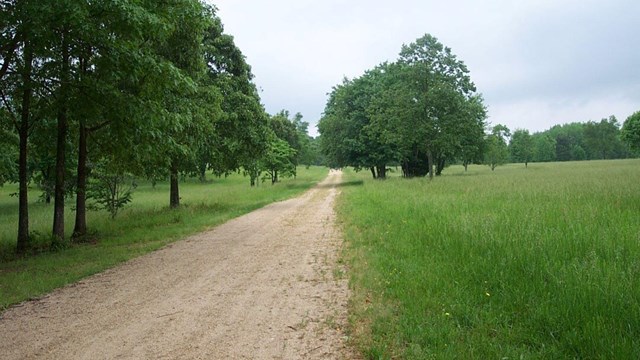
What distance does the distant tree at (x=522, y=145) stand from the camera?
96562mm

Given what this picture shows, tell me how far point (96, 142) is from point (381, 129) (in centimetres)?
2712

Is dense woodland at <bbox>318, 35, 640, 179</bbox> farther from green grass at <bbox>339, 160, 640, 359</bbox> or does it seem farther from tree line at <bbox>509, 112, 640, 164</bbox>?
green grass at <bbox>339, 160, 640, 359</bbox>

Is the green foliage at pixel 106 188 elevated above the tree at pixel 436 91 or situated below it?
below

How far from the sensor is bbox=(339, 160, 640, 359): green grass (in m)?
4.15

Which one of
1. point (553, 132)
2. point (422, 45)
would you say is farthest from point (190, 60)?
point (553, 132)

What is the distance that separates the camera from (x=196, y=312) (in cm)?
579

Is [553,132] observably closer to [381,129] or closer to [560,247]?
[381,129]

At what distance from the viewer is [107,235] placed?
14.4m

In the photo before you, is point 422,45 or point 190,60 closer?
point 190,60

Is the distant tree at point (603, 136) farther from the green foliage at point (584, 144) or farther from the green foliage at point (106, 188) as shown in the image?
the green foliage at point (106, 188)

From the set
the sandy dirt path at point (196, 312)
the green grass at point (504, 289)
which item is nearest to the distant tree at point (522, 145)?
the green grass at point (504, 289)

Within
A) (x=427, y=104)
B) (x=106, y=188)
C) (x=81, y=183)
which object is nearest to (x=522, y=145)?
(x=427, y=104)

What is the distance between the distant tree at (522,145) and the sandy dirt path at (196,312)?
99.3 meters

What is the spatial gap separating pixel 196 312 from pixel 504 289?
13.8 feet
